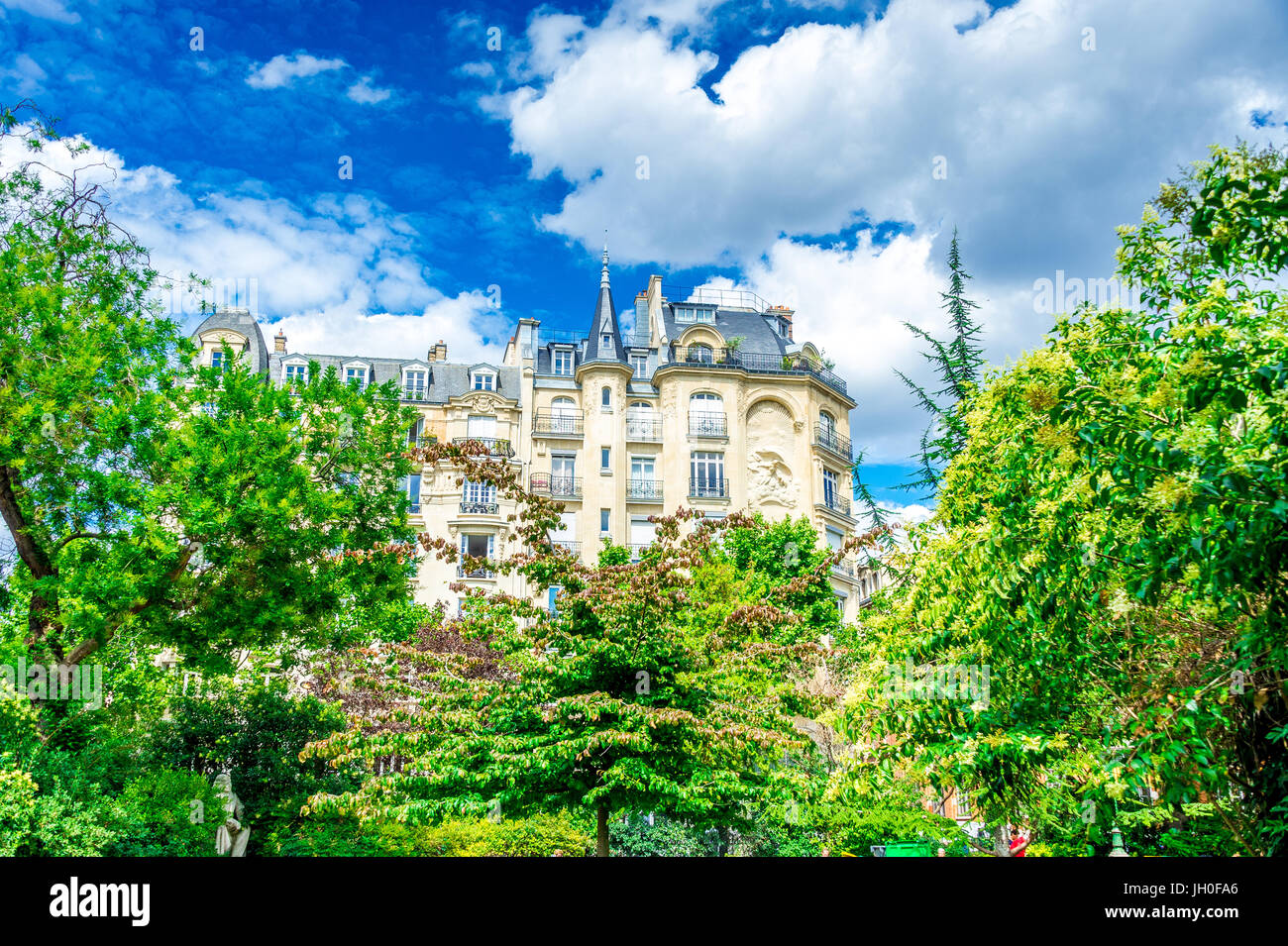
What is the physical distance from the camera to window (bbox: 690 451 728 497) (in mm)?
40875

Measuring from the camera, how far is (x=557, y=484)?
1626 inches

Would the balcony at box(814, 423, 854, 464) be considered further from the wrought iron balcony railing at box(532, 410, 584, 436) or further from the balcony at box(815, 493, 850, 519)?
the wrought iron balcony railing at box(532, 410, 584, 436)

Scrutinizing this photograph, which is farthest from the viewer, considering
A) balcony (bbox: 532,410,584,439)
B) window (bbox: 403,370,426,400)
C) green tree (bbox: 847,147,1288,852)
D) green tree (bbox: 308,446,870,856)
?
window (bbox: 403,370,426,400)

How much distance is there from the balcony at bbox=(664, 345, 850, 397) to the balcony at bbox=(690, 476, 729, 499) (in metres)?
5.71

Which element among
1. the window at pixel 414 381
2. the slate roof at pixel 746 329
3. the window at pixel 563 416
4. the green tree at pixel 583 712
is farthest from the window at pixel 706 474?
the green tree at pixel 583 712

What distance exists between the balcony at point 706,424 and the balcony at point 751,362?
7.90 feet

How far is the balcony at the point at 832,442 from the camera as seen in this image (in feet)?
141

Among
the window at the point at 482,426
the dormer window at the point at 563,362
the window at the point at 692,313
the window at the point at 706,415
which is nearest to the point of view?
the window at the point at 482,426

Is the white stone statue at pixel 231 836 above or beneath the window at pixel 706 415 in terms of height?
beneath

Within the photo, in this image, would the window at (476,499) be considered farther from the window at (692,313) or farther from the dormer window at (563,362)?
the window at (692,313)

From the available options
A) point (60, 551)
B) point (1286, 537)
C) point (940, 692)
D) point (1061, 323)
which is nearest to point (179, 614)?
point (60, 551)

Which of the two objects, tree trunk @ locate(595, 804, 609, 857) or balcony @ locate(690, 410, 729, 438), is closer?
tree trunk @ locate(595, 804, 609, 857)

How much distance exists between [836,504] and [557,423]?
1457cm

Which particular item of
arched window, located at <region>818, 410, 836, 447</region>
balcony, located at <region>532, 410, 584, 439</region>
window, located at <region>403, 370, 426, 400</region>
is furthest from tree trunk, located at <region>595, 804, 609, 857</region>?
window, located at <region>403, 370, 426, 400</region>
